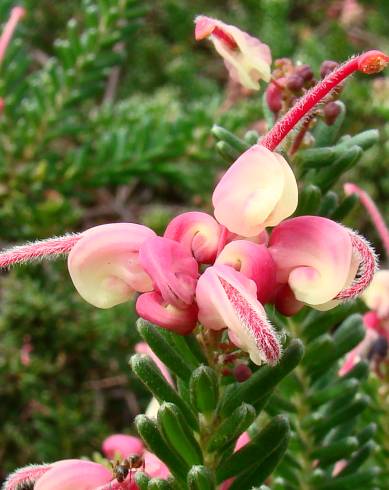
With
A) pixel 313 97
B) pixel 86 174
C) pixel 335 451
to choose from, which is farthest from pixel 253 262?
pixel 86 174

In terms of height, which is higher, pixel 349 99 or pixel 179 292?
pixel 179 292

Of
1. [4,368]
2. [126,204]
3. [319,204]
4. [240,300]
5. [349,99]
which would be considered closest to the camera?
[240,300]

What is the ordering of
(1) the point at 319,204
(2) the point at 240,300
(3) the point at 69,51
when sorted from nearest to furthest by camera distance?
1. (2) the point at 240,300
2. (1) the point at 319,204
3. (3) the point at 69,51

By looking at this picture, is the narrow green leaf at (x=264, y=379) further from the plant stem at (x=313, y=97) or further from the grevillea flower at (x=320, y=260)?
the plant stem at (x=313, y=97)

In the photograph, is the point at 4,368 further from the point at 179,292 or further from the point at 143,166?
the point at 179,292

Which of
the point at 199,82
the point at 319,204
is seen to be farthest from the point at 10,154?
the point at 319,204

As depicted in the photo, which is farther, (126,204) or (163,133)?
(126,204)
